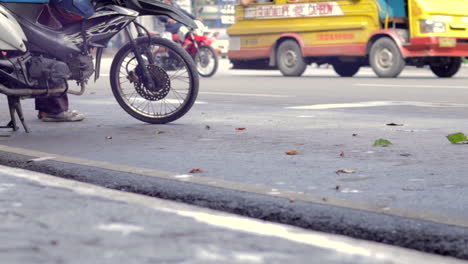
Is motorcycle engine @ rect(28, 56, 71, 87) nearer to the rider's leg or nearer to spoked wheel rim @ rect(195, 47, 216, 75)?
the rider's leg

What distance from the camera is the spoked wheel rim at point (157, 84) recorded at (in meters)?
7.68

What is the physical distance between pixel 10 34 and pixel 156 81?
4.56ft

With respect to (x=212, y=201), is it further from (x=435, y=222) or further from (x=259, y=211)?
(x=435, y=222)

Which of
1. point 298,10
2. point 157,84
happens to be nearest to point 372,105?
point 157,84

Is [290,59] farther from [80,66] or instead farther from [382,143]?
[382,143]

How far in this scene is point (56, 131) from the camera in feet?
24.1

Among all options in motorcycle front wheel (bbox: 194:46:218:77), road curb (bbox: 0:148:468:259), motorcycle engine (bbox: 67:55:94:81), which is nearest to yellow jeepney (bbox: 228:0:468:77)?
motorcycle front wheel (bbox: 194:46:218:77)

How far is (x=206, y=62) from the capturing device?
1978 cm

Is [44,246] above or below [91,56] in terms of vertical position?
below

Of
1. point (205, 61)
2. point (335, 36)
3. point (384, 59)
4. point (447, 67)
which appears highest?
point (335, 36)

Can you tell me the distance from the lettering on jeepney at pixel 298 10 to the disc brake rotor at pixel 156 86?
36.1 ft

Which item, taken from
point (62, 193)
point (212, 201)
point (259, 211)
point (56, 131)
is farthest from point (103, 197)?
point (56, 131)

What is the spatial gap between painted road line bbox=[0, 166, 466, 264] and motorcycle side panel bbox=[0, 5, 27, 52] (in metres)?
2.40

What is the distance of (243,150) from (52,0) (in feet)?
7.22
